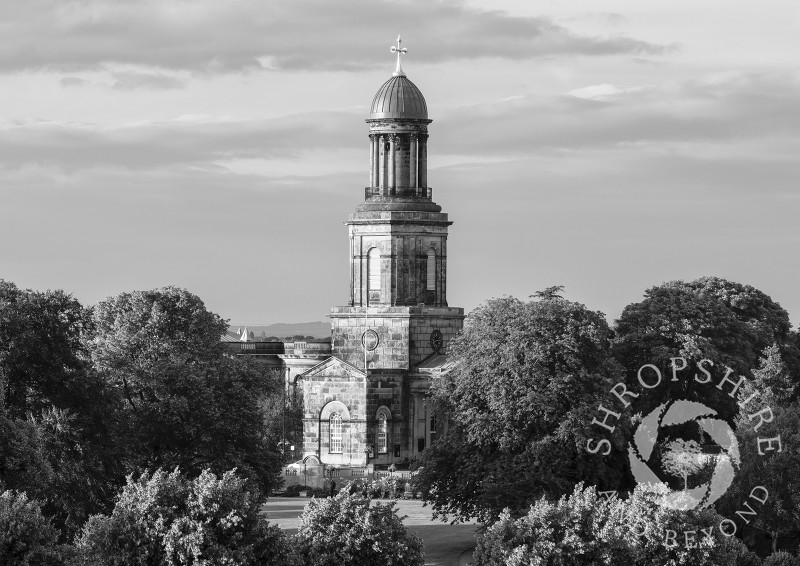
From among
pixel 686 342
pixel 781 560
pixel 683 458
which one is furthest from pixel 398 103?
pixel 781 560

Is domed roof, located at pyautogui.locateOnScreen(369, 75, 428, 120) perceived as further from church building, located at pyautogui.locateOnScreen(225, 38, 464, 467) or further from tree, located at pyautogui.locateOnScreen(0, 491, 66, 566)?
tree, located at pyautogui.locateOnScreen(0, 491, 66, 566)

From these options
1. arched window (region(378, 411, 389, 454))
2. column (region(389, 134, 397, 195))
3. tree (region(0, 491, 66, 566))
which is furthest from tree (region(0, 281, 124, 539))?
column (region(389, 134, 397, 195))

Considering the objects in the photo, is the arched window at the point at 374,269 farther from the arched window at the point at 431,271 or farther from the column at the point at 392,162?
the column at the point at 392,162

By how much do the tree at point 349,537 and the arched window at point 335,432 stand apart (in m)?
Result: 49.7

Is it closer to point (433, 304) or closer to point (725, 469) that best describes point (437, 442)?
point (725, 469)

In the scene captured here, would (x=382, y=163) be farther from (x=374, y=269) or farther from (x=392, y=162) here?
(x=374, y=269)

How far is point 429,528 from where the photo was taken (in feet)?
308

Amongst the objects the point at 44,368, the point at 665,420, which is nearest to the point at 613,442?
the point at 665,420

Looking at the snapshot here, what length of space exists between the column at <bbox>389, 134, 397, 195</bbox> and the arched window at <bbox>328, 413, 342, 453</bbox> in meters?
11.5

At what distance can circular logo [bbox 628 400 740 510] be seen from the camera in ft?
278

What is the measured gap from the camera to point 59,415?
252 feet

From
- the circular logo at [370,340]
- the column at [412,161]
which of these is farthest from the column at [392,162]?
the circular logo at [370,340]

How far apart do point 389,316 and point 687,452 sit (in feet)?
101

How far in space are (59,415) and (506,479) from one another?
1626cm
